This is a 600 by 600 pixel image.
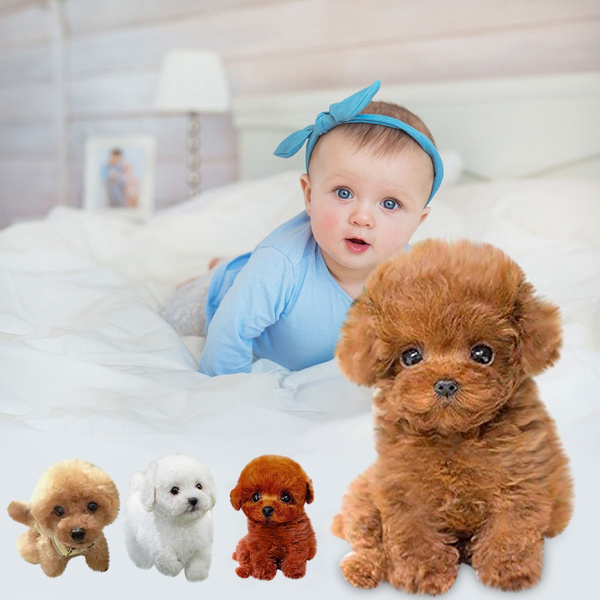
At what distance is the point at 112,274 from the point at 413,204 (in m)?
0.63

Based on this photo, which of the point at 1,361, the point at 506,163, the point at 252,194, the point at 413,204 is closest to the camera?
the point at 413,204

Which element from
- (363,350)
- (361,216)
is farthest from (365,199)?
(363,350)

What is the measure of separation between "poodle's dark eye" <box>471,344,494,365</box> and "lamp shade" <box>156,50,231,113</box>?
69.0 inches

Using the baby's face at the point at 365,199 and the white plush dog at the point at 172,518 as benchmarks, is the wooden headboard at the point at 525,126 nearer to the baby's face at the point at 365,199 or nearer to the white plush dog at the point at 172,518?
the baby's face at the point at 365,199

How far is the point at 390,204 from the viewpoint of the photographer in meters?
0.52

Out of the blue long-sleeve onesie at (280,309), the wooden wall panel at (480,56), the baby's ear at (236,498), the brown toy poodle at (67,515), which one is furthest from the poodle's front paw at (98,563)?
the wooden wall panel at (480,56)

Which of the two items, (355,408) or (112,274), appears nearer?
(355,408)

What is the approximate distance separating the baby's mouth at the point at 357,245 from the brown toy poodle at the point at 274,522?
0.16 m

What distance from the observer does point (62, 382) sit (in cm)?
63

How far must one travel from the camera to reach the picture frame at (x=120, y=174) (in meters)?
2.10

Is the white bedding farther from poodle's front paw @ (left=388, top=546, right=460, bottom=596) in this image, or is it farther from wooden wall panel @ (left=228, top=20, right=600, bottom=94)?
wooden wall panel @ (left=228, top=20, right=600, bottom=94)

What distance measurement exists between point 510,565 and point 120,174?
7.07 ft

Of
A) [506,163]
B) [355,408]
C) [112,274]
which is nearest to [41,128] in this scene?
[112,274]

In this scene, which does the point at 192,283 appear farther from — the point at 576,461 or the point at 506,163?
the point at 576,461
